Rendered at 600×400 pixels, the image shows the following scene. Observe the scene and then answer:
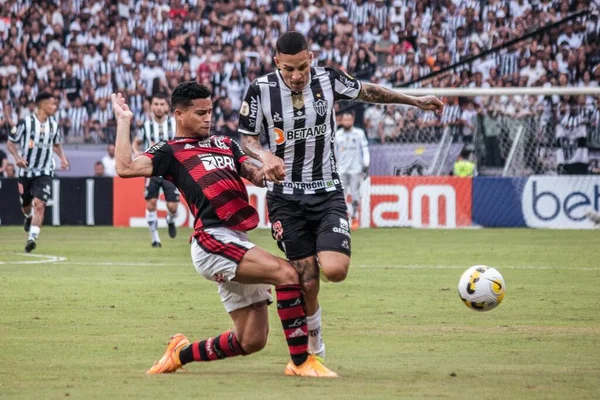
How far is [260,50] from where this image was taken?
27656mm

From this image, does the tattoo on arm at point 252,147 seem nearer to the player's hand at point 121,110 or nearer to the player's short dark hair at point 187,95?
the player's short dark hair at point 187,95

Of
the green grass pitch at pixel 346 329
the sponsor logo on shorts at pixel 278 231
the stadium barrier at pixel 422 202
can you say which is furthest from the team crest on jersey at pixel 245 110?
the stadium barrier at pixel 422 202

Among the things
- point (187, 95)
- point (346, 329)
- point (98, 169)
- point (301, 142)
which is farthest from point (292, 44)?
point (98, 169)

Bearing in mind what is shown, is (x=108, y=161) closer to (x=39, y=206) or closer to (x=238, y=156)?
(x=39, y=206)

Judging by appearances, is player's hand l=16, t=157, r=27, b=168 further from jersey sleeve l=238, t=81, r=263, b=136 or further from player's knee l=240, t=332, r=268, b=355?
player's knee l=240, t=332, r=268, b=355

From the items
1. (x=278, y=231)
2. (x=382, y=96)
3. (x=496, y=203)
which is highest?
(x=382, y=96)

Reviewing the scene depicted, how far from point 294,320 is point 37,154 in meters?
11.8

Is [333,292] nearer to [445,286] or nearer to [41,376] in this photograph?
[445,286]

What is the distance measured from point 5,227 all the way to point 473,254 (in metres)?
11.9

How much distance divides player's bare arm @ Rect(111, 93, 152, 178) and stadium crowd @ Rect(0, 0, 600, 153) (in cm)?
1676

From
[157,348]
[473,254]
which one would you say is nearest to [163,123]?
[473,254]

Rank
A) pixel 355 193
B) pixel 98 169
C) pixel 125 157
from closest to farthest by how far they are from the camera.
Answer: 1. pixel 125 157
2. pixel 355 193
3. pixel 98 169

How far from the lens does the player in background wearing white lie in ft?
73.6

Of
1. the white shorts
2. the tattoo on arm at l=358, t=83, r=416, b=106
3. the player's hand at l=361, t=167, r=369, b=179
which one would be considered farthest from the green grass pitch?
the player's hand at l=361, t=167, r=369, b=179
